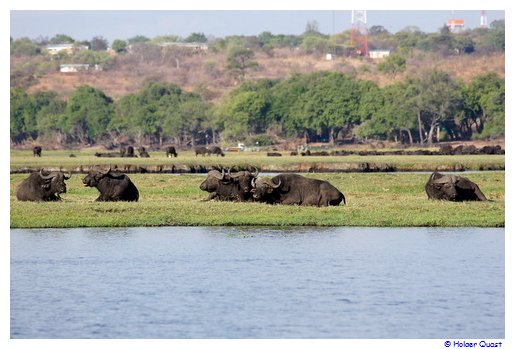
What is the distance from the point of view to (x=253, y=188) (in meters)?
24.5

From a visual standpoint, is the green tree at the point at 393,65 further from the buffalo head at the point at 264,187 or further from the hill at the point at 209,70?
the buffalo head at the point at 264,187


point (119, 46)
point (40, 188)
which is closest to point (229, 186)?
point (40, 188)

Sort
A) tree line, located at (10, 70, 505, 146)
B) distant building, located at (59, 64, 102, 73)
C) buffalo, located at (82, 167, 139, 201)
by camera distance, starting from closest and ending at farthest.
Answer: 1. buffalo, located at (82, 167, 139, 201)
2. tree line, located at (10, 70, 505, 146)
3. distant building, located at (59, 64, 102, 73)

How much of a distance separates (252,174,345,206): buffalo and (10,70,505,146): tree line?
6005 centimetres

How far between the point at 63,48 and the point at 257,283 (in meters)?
163

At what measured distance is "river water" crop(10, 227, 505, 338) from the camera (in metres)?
14.1

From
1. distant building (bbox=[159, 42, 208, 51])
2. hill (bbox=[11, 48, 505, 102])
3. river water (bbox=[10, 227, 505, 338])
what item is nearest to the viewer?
river water (bbox=[10, 227, 505, 338])

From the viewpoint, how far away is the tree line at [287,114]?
286 ft

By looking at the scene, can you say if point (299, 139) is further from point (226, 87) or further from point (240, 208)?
point (240, 208)

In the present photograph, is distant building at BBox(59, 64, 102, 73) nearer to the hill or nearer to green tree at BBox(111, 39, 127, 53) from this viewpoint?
the hill

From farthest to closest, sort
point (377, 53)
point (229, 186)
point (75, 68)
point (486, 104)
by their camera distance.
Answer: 1. point (377, 53)
2. point (75, 68)
3. point (486, 104)
4. point (229, 186)

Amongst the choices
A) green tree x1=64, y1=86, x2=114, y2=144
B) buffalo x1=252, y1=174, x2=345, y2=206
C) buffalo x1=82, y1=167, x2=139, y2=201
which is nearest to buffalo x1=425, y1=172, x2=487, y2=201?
buffalo x1=252, y1=174, x2=345, y2=206

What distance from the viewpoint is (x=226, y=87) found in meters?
137

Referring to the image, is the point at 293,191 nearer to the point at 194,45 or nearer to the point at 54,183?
the point at 54,183
